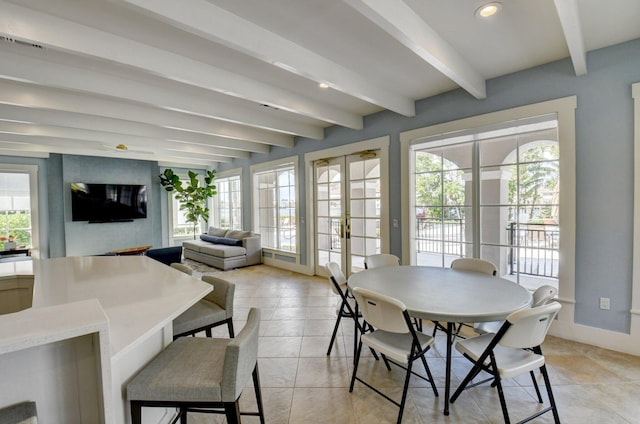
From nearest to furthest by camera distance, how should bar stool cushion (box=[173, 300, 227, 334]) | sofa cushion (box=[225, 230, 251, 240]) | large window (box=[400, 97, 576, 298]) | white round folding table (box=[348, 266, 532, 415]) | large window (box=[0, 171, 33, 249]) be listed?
1. white round folding table (box=[348, 266, 532, 415])
2. bar stool cushion (box=[173, 300, 227, 334])
3. large window (box=[400, 97, 576, 298])
4. large window (box=[0, 171, 33, 249])
5. sofa cushion (box=[225, 230, 251, 240])

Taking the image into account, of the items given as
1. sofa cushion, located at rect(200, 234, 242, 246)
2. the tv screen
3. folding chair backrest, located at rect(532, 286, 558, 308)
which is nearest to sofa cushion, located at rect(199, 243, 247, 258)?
sofa cushion, located at rect(200, 234, 242, 246)

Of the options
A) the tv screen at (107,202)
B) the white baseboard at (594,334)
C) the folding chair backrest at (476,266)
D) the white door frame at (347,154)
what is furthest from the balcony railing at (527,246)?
the tv screen at (107,202)

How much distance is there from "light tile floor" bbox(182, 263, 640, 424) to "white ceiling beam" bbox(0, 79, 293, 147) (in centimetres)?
308

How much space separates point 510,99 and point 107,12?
3.55 metres

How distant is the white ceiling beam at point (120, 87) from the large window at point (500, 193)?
2262 millimetres

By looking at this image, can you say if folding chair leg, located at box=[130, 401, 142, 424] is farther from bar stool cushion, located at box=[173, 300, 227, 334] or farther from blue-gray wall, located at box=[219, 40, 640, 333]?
blue-gray wall, located at box=[219, 40, 640, 333]

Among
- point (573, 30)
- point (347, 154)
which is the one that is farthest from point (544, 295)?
point (347, 154)

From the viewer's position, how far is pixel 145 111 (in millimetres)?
3777

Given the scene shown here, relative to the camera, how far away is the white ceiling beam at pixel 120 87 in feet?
7.92

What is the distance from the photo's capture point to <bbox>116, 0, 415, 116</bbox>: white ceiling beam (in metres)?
1.74

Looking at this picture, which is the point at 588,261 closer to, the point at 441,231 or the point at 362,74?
the point at 441,231

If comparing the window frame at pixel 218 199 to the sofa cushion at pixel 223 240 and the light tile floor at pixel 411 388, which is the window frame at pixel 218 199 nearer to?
the sofa cushion at pixel 223 240

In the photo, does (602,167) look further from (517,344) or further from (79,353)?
(79,353)

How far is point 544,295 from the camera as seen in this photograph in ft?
6.72
